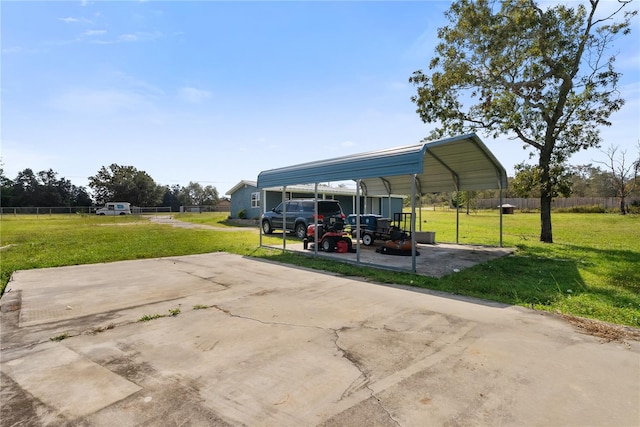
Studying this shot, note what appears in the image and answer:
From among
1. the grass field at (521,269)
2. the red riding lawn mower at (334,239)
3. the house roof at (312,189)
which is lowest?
the grass field at (521,269)

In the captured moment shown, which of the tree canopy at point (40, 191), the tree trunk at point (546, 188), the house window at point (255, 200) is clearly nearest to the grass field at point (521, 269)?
the tree trunk at point (546, 188)

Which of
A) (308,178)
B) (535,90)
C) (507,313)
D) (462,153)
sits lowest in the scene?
(507,313)

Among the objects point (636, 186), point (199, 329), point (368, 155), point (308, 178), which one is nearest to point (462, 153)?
point (368, 155)

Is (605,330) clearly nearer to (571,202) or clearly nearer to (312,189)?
(312,189)

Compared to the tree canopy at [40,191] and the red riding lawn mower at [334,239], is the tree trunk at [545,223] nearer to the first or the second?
the red riding lawn mower at [334,239]

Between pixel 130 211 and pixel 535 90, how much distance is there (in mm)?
54518

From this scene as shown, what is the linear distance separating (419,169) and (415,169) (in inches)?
3.4

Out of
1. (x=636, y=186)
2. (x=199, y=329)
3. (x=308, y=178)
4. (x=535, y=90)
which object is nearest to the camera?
(x=199, y=329)

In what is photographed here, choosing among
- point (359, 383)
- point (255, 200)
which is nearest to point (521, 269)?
point (359, 383)

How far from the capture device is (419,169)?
752 centimetres

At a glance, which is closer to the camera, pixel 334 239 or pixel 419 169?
pixel 419 169

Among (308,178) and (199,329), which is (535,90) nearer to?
(308,178)

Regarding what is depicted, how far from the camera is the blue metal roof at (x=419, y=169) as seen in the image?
8000 mm

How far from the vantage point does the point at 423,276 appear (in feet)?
24.4
